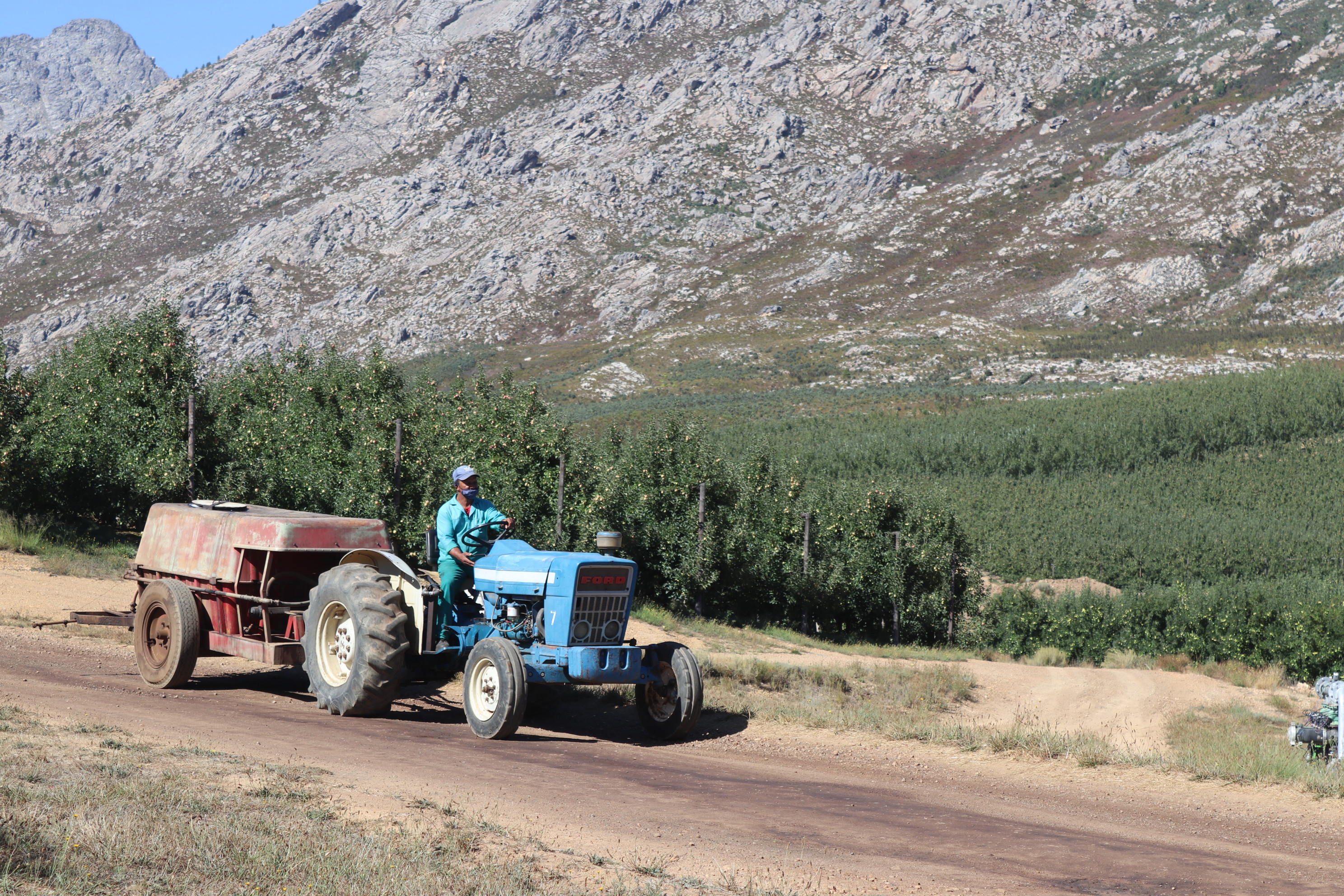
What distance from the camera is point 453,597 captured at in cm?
1095

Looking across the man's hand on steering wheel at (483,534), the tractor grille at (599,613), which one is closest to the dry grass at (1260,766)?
the tractor grille at (599,613)

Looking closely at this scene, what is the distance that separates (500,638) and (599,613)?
1005 mm

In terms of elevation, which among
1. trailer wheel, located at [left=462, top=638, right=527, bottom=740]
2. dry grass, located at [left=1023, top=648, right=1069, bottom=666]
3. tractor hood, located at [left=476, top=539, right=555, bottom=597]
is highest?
tractor hood, located at [left=476, top=539, right=555, bottom=597]

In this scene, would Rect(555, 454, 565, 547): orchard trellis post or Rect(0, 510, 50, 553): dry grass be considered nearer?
Rect(0, 510, 50, 553): dry grass

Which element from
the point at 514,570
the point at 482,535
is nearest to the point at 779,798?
the point at 514,570

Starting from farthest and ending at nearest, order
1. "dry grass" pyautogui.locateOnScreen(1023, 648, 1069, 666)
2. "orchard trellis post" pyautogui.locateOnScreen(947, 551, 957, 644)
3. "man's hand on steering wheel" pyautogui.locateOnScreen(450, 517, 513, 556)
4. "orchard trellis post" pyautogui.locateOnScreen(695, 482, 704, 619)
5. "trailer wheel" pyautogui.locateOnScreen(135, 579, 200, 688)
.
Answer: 1. "orchard trellis post" pyautogui.locateOnScreen(947, 551, 957, 644)
2. "dry grass" pyautogui.locateOnScreen(1023, 648, 1069, 666)
3. "orchard trellis post" pyautogui.locateOnScreen(695, 482, 704, 619)
4. "trailer wheel" pyautogui.locateOnScreen(135, 579, 200, 688)
5. "man's hand on steering wheel" pyautogui.locateOnScreen(450, 517, 513, 556)

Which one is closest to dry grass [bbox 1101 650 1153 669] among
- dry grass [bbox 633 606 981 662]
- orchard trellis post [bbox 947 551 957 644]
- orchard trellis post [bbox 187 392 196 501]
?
orchard trellis post [bbox 947 551 957 644]

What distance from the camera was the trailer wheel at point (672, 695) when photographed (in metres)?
10.4

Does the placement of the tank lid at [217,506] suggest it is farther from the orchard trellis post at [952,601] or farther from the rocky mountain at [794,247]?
the rocky mountain at [794,247]

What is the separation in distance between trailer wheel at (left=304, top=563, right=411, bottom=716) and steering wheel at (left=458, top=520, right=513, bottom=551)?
2.95ft

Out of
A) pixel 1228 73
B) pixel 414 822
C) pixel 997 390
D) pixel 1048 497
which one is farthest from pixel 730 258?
pixel 414 822

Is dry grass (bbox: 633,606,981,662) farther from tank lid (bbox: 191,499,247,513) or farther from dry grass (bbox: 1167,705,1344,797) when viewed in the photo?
tank lid (bbox: 191,499,247,513)

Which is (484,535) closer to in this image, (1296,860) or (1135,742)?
(1296,860)

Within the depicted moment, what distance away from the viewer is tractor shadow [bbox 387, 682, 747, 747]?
10.8 metres
